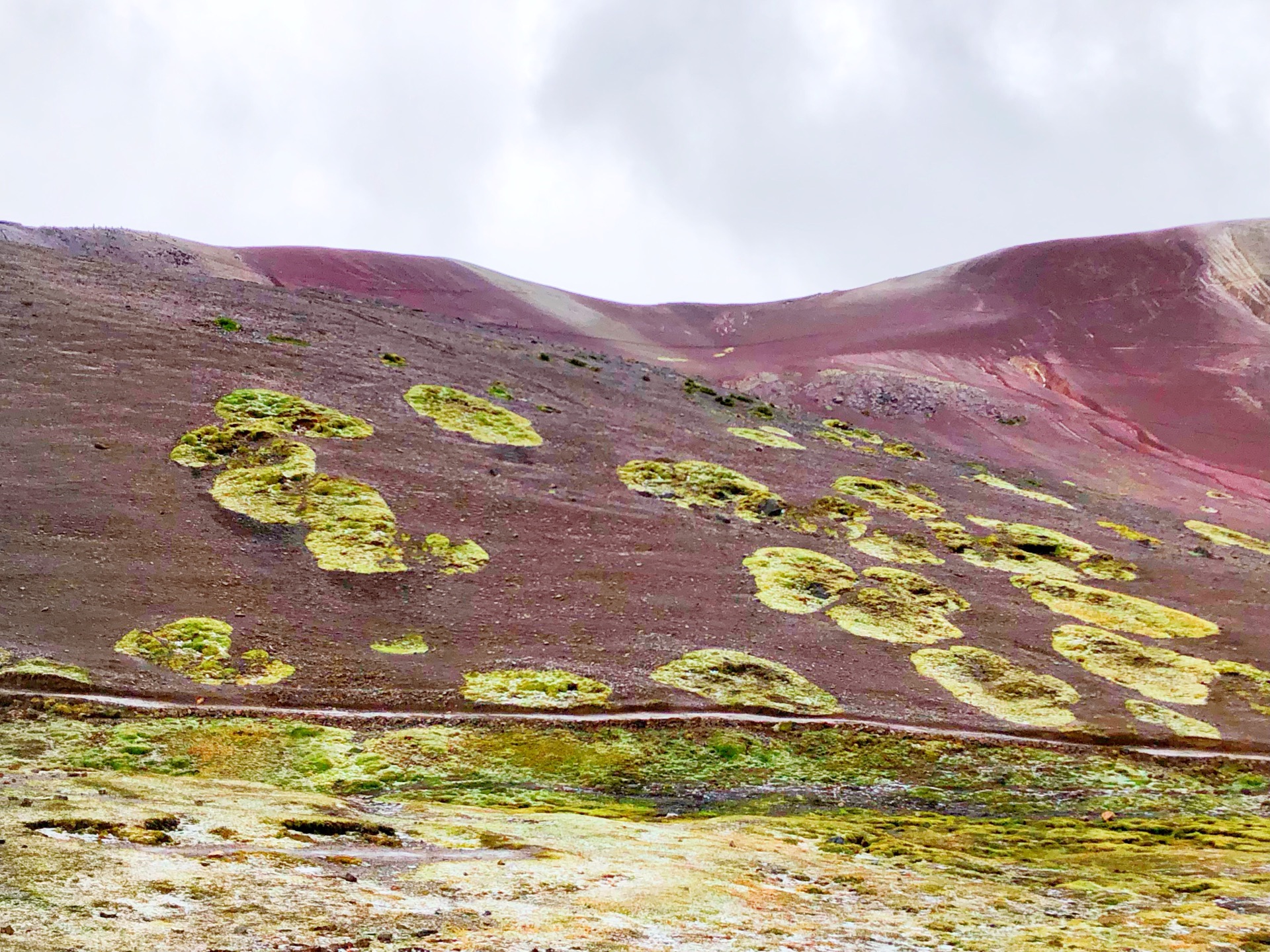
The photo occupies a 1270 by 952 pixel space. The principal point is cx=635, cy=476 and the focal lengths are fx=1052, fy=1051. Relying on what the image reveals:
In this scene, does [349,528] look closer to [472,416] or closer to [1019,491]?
[472,416]

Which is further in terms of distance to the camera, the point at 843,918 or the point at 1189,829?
the point at 1189,829

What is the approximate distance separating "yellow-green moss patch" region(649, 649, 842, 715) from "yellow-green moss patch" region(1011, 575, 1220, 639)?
11857 mm

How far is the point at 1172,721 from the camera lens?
1036 inches

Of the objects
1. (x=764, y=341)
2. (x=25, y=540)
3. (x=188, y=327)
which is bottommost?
(x=25, y=540)

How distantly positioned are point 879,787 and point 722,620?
7945 mm

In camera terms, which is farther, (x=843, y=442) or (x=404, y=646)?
(x=843, y=442)

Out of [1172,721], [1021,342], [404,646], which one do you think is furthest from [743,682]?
[1021,342]

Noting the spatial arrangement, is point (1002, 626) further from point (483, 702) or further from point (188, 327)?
point (188, 327)

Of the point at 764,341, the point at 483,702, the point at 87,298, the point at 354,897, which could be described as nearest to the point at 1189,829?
the point at 483,702

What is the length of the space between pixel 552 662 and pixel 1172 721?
15552mm

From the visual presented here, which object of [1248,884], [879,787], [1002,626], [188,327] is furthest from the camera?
[188,327]

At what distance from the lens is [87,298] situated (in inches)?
1608

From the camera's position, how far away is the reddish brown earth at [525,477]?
24859 mm

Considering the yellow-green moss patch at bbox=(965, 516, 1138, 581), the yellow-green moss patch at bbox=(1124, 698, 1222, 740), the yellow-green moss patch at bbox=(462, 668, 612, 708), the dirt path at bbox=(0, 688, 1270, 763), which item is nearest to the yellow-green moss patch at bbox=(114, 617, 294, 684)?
the dirt path at bbox=(0, 688, 1270, 763)
